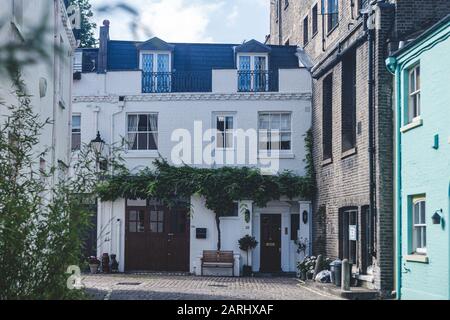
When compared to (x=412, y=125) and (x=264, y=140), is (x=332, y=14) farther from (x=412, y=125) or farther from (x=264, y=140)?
(x=412, y=125)

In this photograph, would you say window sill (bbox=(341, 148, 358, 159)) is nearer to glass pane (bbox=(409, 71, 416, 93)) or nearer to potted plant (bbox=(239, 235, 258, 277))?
glass pane (bbox=(409, 71, 416, 93))

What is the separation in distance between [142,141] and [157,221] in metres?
2.97

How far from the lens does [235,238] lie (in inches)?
1007

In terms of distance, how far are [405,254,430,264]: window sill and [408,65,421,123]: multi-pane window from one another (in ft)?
9.81

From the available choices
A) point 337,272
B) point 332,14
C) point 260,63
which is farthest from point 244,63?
point 337,272

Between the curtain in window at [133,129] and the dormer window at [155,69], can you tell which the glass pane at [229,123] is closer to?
the dormer window at [155,69]

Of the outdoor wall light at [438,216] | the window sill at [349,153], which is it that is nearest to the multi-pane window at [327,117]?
the window sill at [349,153]

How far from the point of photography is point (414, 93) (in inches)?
643

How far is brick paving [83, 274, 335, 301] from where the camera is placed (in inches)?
654

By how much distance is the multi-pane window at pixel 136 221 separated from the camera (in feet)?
84.9

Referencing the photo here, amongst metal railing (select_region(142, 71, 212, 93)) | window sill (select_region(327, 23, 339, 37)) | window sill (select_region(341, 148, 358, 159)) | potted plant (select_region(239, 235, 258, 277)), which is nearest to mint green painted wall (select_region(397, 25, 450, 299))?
window sill (select_region(341, 148, 358, 159))
